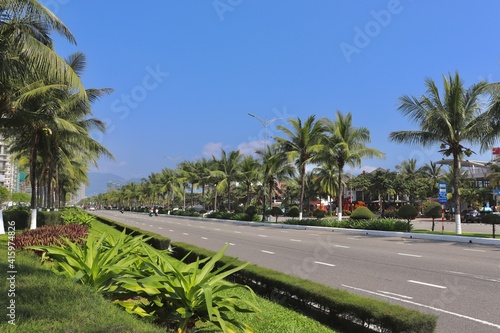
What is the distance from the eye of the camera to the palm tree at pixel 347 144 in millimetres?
32531

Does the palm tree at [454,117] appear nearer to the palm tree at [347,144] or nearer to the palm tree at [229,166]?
the palm tree at [347,144]

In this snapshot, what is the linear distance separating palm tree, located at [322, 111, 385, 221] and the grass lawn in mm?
27785

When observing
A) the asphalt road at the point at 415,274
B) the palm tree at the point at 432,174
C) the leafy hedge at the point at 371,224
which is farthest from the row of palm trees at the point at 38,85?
the palm tree at the point at 432,174

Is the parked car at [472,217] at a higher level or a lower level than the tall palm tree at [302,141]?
lower

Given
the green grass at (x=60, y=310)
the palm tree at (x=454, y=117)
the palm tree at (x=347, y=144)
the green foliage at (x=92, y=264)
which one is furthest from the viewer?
the palm tree at (x=347, y=144)

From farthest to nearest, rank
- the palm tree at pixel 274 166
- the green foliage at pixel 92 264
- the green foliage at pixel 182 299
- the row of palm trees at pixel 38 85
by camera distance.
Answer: the palm tree at pixel 274 166
the row of palm trees at pixel 38 85
the green foliage at pixel 92 264
the green foliage at pixel 182 299

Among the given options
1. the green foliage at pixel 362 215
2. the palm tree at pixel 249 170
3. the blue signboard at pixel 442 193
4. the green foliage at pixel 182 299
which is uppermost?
the palm tree at pixel 249 170

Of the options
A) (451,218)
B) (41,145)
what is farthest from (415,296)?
(451,218)

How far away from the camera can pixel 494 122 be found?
22.4 metres

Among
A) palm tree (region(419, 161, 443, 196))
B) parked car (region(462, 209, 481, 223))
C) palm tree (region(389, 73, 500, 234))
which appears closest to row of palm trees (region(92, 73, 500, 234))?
palm tree (region(389, 73, 500, 234))

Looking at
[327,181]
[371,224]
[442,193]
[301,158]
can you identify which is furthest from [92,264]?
[327,181]

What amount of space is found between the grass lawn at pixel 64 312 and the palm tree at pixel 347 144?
91.2ft

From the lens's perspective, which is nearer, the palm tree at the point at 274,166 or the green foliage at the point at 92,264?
the green foliage at the point at 92,264

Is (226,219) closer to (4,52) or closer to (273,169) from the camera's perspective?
(273,169)
